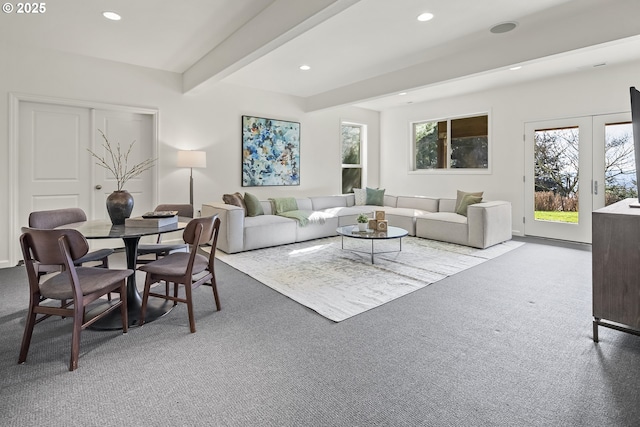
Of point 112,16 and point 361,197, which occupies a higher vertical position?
point 112,16

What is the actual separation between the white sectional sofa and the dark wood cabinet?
9.14ft

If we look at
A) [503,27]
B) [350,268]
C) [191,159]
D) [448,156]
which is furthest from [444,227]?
[191,159]

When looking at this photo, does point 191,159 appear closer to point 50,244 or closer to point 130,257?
point 130,257

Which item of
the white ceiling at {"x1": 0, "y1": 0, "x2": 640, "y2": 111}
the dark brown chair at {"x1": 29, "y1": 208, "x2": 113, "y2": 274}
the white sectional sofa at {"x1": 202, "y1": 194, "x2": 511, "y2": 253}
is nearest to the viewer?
the dark brown chair at {"x1": 29, "y1": 208, "x2": 113, "y2": 274}

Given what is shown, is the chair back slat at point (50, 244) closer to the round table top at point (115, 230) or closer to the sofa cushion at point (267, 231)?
the round table top at point (115, 230)

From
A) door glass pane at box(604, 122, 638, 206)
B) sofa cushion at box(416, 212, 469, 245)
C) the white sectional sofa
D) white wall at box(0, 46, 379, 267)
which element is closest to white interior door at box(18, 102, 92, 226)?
white wall at box(0, 46, 379, 267)

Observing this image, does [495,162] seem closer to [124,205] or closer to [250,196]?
[250,196]

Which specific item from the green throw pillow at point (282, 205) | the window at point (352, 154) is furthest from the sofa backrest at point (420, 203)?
the green throw pillow at point (282, 205)

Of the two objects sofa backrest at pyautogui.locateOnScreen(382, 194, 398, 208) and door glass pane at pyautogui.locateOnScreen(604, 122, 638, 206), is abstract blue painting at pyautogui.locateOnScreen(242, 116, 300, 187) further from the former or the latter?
door glass pane at pyautogui.locateOnScreen(604, 122, 638, 206)

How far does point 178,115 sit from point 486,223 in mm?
4865

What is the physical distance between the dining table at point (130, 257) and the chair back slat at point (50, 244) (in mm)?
226

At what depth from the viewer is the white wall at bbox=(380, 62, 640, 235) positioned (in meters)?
5.07

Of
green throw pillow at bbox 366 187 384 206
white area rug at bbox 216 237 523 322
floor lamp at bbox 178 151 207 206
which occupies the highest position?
floor lamp at bbox 178 151 207 206

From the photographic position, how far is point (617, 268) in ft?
7.12
